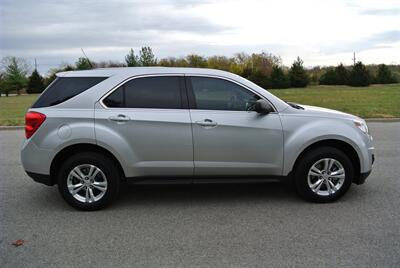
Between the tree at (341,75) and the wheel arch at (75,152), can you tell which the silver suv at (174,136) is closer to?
the wheel arch at (75,152)

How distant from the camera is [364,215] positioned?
14.6ft

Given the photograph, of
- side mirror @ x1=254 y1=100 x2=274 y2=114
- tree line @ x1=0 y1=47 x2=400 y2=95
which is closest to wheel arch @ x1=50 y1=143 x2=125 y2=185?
side mirror @ x1=254 y1=100 x2=274 y2=114

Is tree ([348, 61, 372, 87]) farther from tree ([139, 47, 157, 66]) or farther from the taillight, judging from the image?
the taillight

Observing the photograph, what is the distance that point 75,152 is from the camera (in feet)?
15.6

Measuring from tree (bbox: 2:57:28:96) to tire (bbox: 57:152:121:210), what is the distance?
5600 centimetres

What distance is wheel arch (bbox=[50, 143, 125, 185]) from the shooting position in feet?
15.4

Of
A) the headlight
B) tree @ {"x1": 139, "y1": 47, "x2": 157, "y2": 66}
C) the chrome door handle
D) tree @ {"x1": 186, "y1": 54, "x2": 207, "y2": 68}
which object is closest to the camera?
the chrome door handle

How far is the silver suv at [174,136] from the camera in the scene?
4621 millimetres

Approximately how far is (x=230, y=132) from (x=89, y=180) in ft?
5.97

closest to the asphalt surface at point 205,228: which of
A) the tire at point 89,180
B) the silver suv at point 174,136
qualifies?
the tire at point 89,180

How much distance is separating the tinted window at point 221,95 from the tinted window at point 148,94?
25cm

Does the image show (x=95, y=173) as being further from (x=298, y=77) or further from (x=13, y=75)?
(x=13, y=75)

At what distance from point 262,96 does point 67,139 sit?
2.43 metres

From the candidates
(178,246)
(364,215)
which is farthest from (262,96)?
(178,246)
